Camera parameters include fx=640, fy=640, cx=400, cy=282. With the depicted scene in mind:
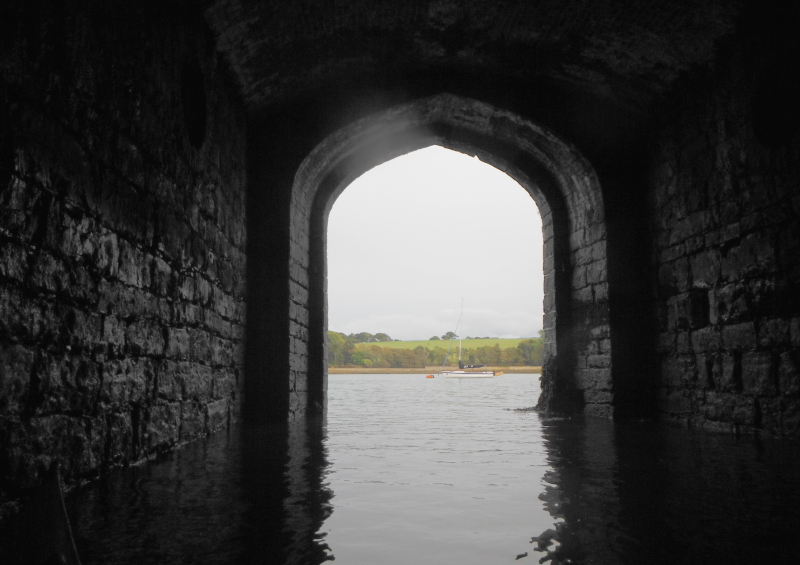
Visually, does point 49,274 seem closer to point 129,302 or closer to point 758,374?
point 129,302

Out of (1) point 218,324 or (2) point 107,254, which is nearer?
(2) point 107,254

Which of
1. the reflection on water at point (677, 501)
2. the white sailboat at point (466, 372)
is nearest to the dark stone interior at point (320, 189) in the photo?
the reflection on water at point (677, 501)

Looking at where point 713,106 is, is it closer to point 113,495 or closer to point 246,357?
point 246,357

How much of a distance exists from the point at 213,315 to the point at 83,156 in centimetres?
229

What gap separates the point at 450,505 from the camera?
2.35 metres

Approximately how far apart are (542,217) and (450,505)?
19.7 feet

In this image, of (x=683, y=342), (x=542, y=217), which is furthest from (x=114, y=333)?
(x=542, y=217)

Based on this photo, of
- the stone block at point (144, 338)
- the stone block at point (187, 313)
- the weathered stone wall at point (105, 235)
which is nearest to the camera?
the weathered stone wall at point (105, 235)

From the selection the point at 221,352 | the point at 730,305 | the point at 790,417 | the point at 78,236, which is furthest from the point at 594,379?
the point at 78,236

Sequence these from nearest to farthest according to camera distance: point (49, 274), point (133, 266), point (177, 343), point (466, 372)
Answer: point (49, 274) < point (133, 266) < point (177, 343) < point (466, 372)

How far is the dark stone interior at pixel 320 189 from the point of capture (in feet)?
8.63

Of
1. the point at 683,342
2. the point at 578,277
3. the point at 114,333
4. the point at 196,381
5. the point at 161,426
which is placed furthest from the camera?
the point at 578,277

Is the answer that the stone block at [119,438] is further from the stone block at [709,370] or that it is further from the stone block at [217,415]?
the stone block at [709,370]

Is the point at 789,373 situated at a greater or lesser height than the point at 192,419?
greater
